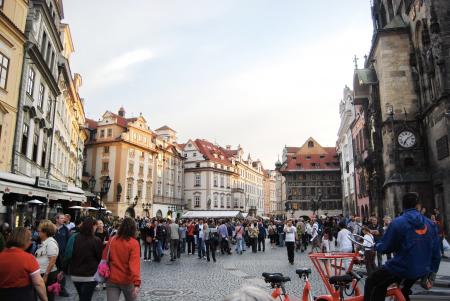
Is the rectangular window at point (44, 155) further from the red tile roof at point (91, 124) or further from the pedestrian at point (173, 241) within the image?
the red tile roof at point (91, 124)

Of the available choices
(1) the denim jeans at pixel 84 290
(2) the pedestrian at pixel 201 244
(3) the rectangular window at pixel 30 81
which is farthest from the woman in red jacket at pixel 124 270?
(3) the rectangular window at pixel 30 81

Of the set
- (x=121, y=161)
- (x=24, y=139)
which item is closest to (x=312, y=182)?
(x=121, y=161)

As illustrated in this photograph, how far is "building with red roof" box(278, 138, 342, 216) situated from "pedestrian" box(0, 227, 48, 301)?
74700 mm

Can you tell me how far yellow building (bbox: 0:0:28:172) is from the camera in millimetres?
19266

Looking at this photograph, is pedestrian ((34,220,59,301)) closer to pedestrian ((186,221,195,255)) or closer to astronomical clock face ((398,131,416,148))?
pedestrian ((186,221,195,255))

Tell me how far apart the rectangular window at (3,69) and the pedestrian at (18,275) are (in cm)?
1739

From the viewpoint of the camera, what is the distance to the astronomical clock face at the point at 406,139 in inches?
915

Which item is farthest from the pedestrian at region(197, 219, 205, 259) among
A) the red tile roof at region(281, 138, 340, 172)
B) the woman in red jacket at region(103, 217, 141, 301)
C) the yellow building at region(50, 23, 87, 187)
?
the red tile roof at region(281, 138, 340, 172)

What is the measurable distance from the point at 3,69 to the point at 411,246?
20.7 m

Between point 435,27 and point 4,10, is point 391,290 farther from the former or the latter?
point 4,10

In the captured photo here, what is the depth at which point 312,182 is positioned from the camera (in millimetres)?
81125

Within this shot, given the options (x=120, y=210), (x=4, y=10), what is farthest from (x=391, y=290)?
(x=120, y=210)

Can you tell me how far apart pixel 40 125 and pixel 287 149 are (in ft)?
267

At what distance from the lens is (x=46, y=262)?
626 cm
